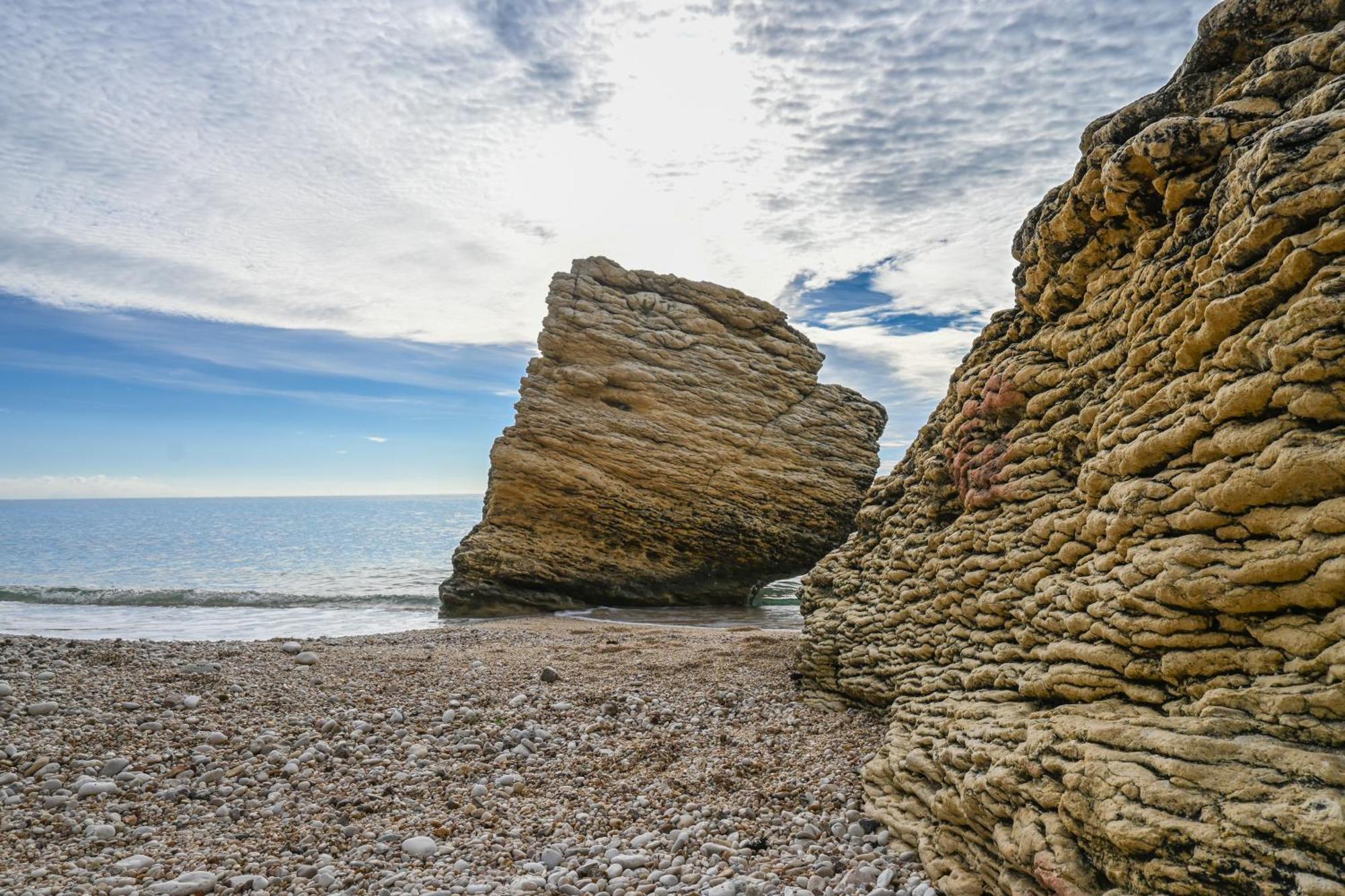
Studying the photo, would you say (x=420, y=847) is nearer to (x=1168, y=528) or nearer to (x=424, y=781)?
(x=424, y=781)

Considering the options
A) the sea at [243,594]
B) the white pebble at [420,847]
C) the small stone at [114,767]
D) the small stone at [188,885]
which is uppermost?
the sea at [243,594]

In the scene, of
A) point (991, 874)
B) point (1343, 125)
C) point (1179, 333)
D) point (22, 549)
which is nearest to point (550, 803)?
point (991, 874)

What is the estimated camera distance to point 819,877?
15.7ft

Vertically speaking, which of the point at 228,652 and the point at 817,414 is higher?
the point at 817,414

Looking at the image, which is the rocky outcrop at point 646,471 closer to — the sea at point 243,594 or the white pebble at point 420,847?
the sea at point 243,594

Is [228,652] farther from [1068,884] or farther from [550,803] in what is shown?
[1068,884]

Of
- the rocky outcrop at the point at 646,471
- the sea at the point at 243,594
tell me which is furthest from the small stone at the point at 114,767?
the rocky outcrop at the point at 646,471

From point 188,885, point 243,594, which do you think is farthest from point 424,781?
point 243,594

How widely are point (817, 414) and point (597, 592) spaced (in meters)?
7.68

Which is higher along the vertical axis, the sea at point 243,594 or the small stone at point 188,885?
the sea at point 243,594

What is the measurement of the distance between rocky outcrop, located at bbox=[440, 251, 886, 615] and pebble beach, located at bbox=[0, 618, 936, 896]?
33.4 ft

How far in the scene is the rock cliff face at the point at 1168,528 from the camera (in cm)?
335

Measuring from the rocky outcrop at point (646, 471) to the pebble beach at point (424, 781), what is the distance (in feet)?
33.4

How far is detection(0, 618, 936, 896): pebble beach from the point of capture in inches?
193
